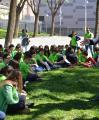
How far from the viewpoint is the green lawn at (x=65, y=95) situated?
12.0 m

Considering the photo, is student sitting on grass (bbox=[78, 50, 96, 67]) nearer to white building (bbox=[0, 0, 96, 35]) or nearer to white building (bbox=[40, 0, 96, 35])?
white building (bbox=[0, 0, 96, 35])

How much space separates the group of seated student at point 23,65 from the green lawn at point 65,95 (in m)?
0.40

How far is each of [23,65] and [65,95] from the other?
1.61 m

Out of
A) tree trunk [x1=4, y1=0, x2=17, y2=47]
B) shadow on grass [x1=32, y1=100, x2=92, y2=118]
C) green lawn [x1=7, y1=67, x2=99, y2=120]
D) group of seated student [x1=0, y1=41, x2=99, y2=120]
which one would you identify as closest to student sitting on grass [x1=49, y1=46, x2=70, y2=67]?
group of seated student [x1=0, y1=41, x2=99, y2=120]

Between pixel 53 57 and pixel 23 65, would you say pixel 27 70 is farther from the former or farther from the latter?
pixel 53 57

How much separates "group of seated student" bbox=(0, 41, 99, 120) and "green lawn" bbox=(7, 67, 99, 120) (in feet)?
1.30

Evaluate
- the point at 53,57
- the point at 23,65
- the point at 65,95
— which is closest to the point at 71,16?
the point at 53,57

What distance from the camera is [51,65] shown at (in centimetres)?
2012

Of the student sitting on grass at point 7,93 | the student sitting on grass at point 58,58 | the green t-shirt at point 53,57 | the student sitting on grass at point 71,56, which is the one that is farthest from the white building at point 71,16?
the student sitting on grass at point 7,93

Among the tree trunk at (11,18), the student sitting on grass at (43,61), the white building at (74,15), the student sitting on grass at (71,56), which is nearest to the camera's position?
the student sitting on grass at (43,61)

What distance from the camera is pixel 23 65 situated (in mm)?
15078

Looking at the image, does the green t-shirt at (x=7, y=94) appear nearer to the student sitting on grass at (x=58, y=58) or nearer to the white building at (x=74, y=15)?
the student sitting on grass at (x=58, y=58)

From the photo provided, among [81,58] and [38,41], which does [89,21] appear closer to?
[38,41]

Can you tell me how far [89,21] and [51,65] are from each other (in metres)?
82.3
